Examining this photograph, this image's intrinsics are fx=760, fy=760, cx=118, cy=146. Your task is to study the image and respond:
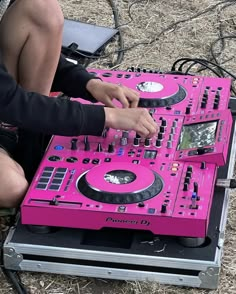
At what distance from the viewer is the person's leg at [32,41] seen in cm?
249

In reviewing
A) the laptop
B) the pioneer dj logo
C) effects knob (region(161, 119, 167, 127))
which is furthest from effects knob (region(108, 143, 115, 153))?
the laptop

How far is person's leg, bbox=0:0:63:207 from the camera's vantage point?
2488 mm

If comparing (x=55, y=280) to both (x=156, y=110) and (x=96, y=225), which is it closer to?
(x=96, y=225)

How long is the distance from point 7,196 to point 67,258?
0.96 ft

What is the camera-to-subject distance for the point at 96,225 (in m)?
2.16

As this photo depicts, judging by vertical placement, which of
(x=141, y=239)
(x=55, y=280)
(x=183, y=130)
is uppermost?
(x=183, y=130)

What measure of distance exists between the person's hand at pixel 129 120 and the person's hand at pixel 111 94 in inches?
4.7

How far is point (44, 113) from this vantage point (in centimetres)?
227

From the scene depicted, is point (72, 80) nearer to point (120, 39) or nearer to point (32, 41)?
point (32, 41)

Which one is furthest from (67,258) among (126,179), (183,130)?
(183,130)

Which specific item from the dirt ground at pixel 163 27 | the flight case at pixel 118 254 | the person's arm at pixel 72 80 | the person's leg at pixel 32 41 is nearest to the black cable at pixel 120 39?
the dirt ground at pixel 163 27

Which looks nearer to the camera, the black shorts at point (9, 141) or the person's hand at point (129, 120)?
the person's hand at point (129, 120)

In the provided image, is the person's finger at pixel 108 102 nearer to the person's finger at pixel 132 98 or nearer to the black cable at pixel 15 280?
the person's finger at pixel 132 98

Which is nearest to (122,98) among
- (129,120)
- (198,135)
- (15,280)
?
(129,120)
